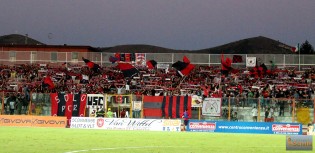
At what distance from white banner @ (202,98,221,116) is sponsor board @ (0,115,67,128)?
12.0 m

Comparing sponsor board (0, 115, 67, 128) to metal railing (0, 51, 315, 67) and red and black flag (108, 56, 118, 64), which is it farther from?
metal railing (0, 51, 315, 67)

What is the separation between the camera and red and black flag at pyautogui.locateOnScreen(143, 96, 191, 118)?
54.4 meters

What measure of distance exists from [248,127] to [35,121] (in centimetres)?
1807

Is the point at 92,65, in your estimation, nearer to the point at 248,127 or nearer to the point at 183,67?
the point at 183,67

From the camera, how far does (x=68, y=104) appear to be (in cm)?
5834

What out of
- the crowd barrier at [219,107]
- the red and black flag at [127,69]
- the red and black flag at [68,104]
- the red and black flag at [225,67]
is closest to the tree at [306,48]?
the red and black flag at [225,67]

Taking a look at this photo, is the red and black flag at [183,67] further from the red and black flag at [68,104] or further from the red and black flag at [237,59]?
the red and black flag at [68,104]

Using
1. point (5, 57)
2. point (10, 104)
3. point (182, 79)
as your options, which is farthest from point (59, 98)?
point (5, 57)

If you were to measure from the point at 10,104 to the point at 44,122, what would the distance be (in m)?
5.30

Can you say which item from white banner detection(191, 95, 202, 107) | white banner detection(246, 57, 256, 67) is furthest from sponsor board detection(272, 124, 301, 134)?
white banner detection(246, 57, 256, 67)

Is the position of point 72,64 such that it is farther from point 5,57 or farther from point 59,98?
point 59,98

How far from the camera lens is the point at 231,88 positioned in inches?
2621

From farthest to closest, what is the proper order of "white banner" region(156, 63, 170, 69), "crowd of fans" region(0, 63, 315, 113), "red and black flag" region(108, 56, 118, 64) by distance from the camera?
"red and black flag" region(108, 56, 118, 64) → "white banner" region(156, 63, 170, 69) → "crowd of fans" region(0, 63, 315, 113)

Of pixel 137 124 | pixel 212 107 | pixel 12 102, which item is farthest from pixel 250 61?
pixel 12 102
